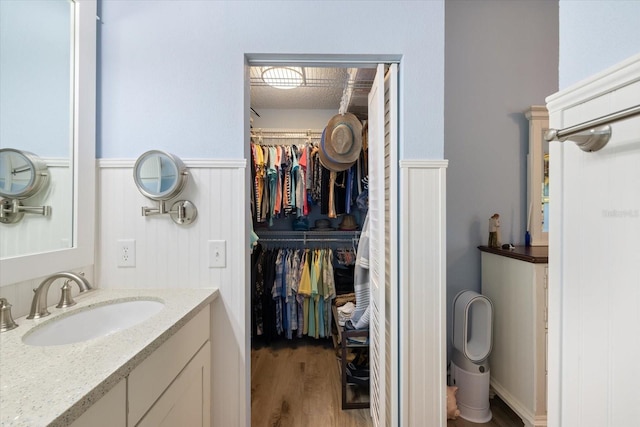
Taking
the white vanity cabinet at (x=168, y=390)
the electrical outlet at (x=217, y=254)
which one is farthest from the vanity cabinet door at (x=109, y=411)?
the electrical outlet at (x=217, y=254)

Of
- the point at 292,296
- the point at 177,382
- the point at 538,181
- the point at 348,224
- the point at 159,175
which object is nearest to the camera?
the point at 177,382

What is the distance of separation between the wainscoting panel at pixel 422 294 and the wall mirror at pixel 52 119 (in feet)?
4.79

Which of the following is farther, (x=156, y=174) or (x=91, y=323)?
(x=156, y=174)

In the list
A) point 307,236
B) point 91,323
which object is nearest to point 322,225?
point 307,236

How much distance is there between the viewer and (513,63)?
202 cm

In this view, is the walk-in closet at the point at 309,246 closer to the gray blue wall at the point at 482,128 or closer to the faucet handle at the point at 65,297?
the gray blue wall at the point at 482,128

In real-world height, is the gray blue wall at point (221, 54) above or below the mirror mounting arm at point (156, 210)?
above

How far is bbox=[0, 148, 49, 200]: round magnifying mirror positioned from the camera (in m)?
0.88

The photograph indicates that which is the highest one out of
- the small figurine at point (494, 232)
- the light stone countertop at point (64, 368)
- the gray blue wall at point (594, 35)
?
the gray blue wall at point (594, 35)

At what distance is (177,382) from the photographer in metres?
0.92

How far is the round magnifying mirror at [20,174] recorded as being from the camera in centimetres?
88

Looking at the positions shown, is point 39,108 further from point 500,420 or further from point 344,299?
point 500,420

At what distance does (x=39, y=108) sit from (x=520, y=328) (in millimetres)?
2669

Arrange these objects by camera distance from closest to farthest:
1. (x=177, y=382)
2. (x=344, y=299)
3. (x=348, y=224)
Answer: (x=177, y=382)
(x=344, y=299)
(x=348, y=224)
